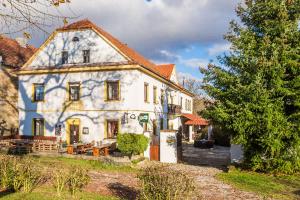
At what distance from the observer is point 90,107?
2678 cm

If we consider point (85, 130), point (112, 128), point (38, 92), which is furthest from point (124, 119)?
point (38, 92)

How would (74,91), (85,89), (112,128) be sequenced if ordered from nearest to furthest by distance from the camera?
(112,128), (85,89), (74,91)

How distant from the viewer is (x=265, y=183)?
14672 mm

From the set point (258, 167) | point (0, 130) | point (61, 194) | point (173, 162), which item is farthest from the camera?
point (0, 130)

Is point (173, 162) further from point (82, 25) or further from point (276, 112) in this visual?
point (82, 25)

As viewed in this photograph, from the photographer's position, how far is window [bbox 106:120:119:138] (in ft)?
85.0

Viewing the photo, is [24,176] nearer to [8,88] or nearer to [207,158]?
[207,158]

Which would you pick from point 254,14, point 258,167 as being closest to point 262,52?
point 254,14

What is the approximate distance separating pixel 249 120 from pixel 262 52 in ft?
11.6

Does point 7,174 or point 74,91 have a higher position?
point 74,91

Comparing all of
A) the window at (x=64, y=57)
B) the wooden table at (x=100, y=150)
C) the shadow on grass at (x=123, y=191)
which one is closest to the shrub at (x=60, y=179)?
the shadow on grass at (x=123, y=191)

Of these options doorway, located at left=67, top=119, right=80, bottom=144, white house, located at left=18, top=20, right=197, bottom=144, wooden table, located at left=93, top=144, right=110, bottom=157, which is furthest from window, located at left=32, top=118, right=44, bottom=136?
wooden table, located at left=93, top=144, right=110, bottom=157

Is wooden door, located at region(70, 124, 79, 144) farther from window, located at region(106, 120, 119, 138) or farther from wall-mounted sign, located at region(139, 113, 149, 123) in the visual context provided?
wall-mounted sign, located at region(139, 113, 149, 123)

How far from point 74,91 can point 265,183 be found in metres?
17.9
